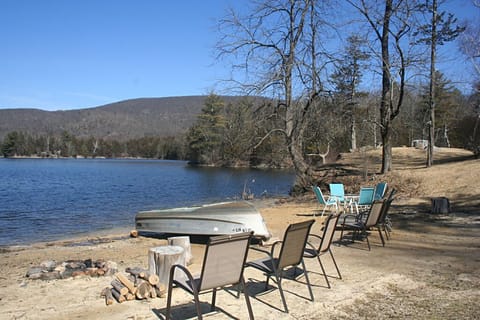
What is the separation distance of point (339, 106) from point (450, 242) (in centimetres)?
933

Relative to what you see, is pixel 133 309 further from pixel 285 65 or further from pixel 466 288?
pixel 285 65

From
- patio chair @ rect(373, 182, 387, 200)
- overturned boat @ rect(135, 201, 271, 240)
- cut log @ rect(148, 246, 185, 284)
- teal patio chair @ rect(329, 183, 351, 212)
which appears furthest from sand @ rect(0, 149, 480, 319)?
teal patio chair @ rect(329, 183, 351, 212)

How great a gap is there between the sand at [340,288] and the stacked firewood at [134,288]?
0.10 metres

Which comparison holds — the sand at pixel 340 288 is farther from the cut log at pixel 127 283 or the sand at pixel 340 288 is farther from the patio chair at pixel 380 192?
the patio chair at pixel 380 192

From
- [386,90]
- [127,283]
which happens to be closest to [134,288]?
[127,283]

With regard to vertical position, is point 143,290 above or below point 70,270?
above

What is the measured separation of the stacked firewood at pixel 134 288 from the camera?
5238 mm

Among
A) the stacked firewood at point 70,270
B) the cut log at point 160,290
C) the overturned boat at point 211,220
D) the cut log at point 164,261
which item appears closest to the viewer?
the cut log at point 160,290

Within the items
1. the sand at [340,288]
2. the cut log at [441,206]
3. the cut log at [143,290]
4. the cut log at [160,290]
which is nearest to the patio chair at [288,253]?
the sand at [340,288]

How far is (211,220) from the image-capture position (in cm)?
1006

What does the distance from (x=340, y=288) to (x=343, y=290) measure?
95 millimetres

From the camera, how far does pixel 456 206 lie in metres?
13.4

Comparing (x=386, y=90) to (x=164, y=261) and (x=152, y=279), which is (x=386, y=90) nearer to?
(x=164, y=261)

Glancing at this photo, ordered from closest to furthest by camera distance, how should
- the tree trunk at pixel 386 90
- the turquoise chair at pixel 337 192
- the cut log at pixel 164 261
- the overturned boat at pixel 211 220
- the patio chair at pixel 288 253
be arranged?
the patio chair at pixel 288 253 < the cut log at pixel 164 261 < the overturned boat at pixel 211 220 < the turquoise chair at pixel 337 192 < the tree trunk at pixel 386 90
